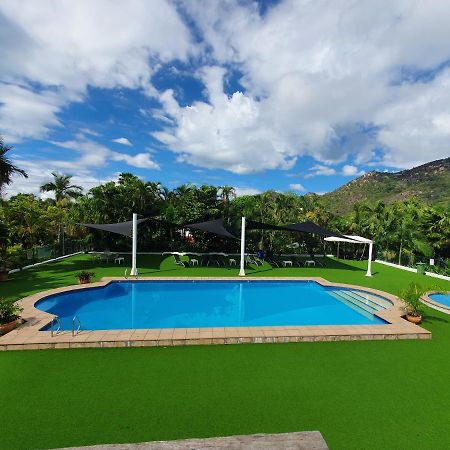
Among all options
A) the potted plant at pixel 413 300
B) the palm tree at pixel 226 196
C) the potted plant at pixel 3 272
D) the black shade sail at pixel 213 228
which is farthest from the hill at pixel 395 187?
the potted plant at pixel 3 272

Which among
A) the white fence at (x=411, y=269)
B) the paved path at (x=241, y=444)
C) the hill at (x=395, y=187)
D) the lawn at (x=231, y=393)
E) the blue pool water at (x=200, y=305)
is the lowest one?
the blue pool water at (x=200, y=305)

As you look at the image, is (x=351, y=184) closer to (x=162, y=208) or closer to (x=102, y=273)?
(x=162, y=208)

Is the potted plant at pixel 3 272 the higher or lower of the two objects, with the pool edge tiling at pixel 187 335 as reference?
higher

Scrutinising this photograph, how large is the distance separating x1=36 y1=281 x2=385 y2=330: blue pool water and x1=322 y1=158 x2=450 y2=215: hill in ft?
113

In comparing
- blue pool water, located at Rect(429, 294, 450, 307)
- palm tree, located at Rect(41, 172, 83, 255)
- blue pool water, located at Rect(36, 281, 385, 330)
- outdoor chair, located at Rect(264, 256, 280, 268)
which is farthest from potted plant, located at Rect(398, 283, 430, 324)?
palm tree, located at Rect(41, 172, 83, 255)

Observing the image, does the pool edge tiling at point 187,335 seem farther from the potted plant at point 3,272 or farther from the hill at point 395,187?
the hill at point 395,187

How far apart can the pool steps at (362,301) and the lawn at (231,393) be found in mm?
2866

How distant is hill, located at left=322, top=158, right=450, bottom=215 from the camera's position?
4541cm

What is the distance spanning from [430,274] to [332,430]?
46.8 feet

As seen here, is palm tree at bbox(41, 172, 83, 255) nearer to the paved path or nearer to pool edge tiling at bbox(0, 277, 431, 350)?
pool edge tiling at bbox(0, 277, 431, 350)

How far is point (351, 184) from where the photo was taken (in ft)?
199

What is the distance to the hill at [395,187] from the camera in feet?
149

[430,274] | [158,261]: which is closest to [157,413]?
[158,261]

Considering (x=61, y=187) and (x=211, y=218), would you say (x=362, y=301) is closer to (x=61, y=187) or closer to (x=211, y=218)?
(x=211, y=218)
